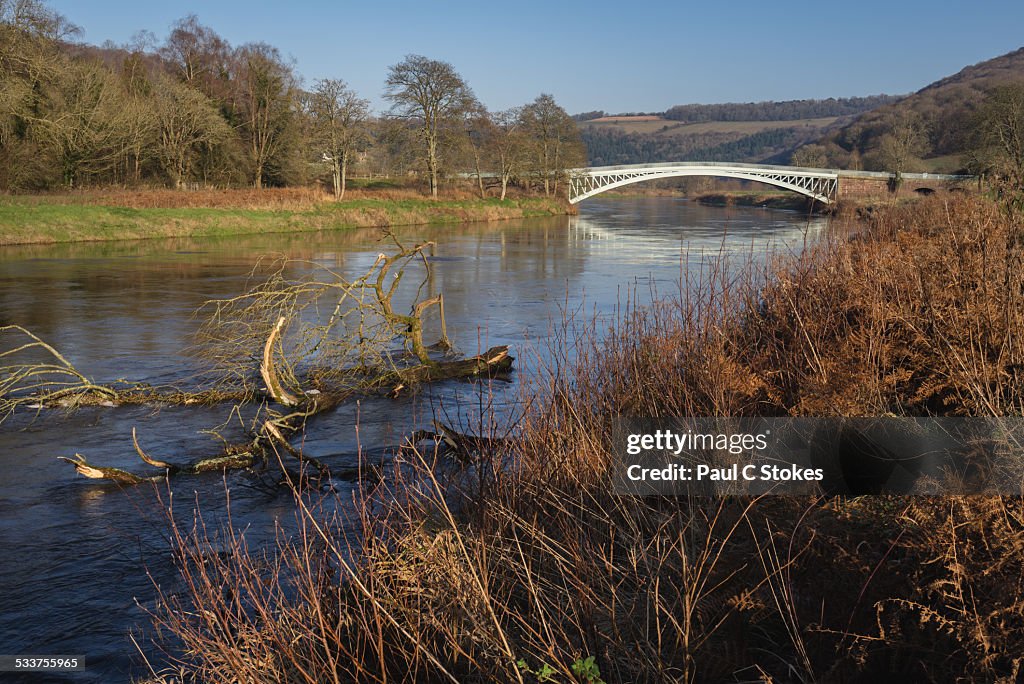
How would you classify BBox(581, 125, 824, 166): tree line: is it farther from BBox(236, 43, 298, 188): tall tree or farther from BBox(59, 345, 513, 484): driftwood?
BBox(59, 345, 513, 484): driftwood

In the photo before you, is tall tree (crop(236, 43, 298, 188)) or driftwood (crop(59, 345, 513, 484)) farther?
tall tree (crop(236, 43, 298, 188))

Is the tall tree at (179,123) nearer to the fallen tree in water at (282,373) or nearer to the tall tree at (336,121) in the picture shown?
the tall tree at (336,121)

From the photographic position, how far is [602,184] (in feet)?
222

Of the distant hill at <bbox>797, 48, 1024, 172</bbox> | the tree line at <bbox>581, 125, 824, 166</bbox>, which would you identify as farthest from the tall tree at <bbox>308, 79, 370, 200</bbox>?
the tree line at <bbox>581, 125, 824, 166</bbox>

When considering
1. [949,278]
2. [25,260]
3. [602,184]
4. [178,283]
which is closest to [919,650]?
[949,278]

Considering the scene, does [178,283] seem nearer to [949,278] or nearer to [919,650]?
[949,278]

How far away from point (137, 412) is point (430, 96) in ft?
144

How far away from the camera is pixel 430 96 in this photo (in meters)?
50.7

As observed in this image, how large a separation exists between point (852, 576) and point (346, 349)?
24.8 ft

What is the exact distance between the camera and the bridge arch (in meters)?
62.7

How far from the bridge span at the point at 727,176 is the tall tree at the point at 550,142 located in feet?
5.66

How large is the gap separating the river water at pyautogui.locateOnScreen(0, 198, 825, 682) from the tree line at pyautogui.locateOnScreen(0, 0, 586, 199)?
7.17 metres

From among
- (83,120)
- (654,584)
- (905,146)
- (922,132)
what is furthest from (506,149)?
(922,132)

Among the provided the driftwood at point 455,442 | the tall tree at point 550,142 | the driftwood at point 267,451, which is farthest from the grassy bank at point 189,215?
the driftwood at point 455,442
